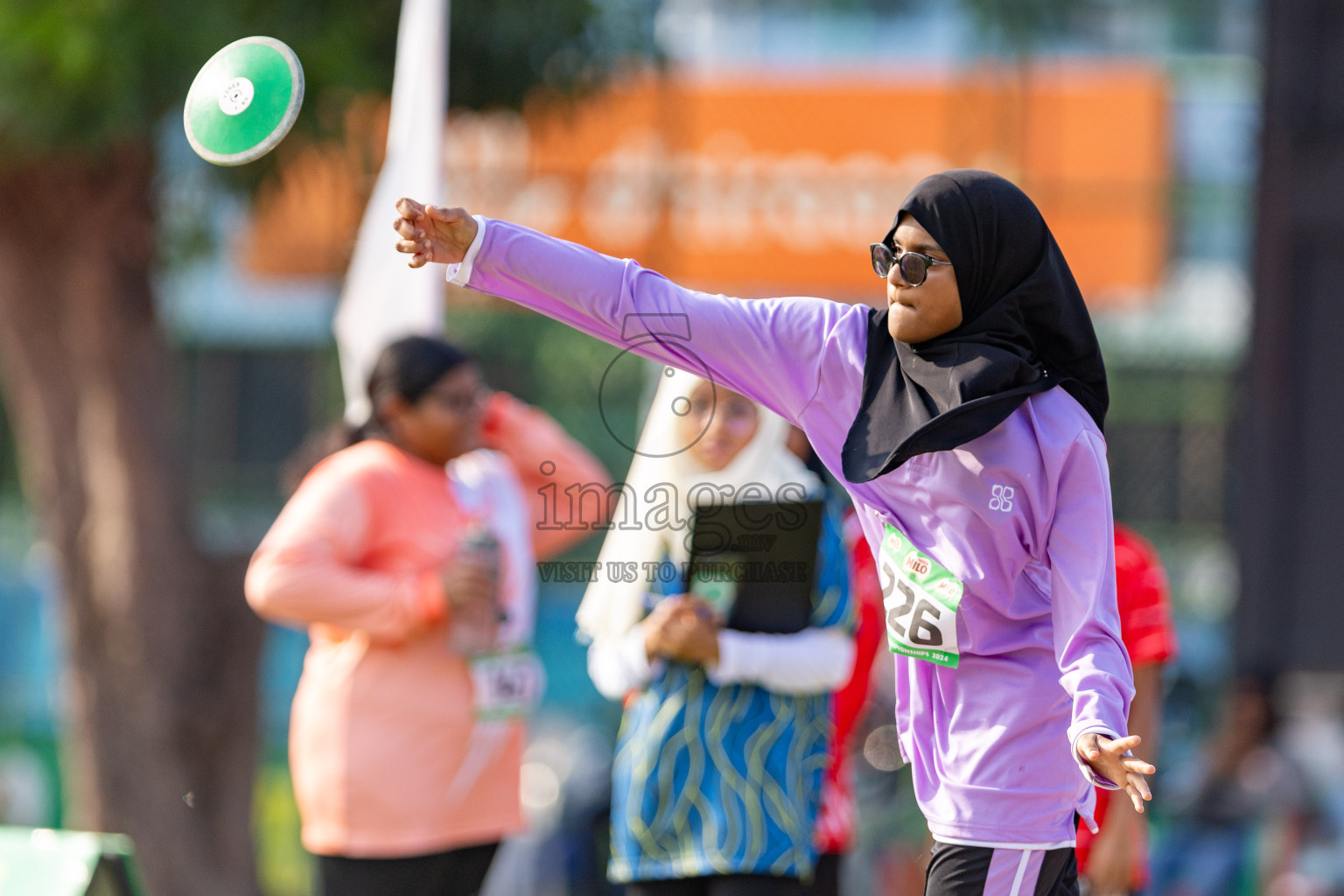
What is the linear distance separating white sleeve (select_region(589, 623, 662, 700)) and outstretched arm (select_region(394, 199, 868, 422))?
97 cm

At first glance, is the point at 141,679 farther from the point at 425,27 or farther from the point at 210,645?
the point at 425,27

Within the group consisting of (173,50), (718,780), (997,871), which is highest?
(173,50)

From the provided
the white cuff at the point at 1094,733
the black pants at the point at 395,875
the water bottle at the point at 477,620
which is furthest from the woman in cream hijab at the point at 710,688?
the white cuff at the point at 1094,733

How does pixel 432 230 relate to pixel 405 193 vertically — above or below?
below

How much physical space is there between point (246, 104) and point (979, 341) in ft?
4.03

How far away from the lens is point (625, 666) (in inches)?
124

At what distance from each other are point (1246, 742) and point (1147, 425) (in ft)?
12.2

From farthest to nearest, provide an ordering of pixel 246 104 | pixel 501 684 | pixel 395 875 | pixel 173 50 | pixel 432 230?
1. pixel 173 50
2. pixel 501 684
3. pixel 395 875
4. pixel 246 104
5. pixel 432 230

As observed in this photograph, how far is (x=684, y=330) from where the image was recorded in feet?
7.32

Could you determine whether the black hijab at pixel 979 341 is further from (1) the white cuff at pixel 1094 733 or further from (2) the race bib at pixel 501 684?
(2) the race bib at pixel 501 684

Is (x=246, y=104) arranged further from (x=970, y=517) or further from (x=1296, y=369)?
(x=1296, y=369)

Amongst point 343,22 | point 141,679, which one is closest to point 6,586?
point 141,679

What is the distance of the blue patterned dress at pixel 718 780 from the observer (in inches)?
120

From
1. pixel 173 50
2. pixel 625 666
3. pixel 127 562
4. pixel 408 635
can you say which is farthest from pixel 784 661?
pixel 127 562
